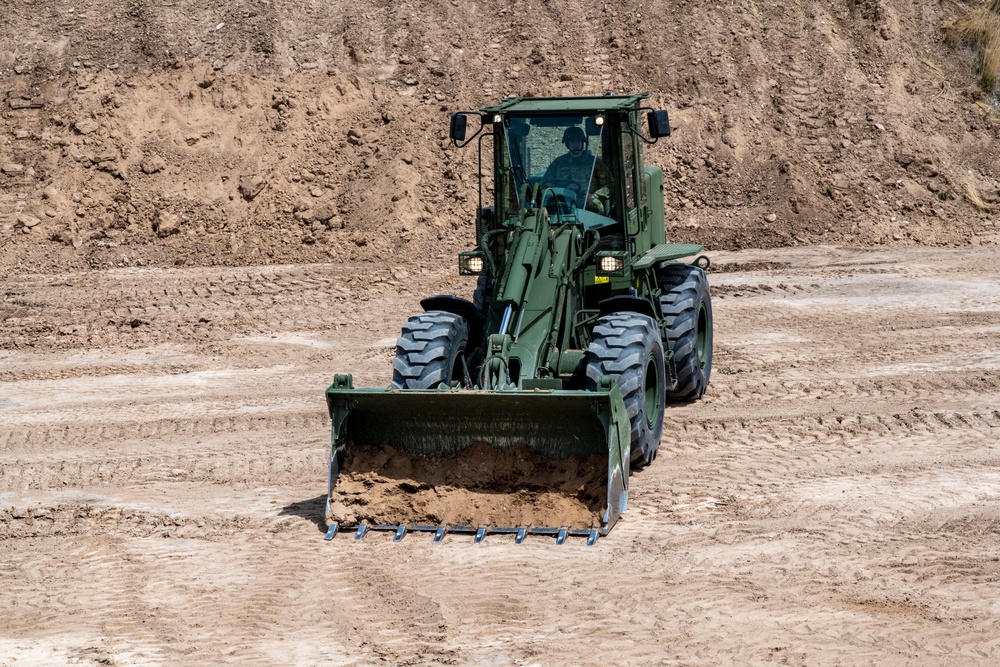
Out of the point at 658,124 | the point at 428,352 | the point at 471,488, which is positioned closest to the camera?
the point at 471,488

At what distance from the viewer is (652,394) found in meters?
9.91

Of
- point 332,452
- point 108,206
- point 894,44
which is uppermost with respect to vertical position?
point 894,44

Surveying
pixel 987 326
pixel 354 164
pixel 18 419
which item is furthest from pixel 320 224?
pixel 987 326

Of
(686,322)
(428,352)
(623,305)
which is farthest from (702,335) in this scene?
(428,352)

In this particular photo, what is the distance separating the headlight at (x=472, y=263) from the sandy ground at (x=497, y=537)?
78.8 inches

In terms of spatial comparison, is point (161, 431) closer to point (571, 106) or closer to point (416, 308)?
point (571, 106)

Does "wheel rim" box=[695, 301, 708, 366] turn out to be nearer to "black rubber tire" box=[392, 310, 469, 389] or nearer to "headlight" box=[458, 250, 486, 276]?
"headlight" box=[458, 250, 486, 276]

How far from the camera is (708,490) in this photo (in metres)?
9.15

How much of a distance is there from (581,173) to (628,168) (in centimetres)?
41

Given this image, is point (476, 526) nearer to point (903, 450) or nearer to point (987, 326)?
point (903, 450)

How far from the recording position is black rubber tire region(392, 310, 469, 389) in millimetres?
9203

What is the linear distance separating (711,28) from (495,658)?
17.3 metres

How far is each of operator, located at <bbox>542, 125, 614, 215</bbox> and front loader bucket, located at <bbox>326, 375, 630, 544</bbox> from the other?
2.49m

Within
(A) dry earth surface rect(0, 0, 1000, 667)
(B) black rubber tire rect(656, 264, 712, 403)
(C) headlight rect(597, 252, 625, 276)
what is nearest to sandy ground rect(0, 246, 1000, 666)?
(A) dry earth surface rect(0, 0, 1000, 667)
